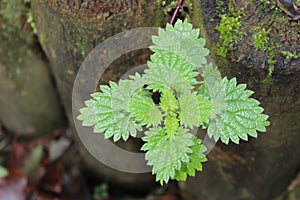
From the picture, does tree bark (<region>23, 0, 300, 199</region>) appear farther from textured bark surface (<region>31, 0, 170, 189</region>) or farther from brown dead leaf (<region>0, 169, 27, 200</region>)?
brown dead leaf (<region>0, 169, 27, 200</region>)

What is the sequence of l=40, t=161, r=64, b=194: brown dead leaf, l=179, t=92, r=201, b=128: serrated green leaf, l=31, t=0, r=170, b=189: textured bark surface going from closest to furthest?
l=179, t=92, r=201, b=128: serrated green leaf → l=31, t=0, r=170, b=189: textured bark surface → l=40, t=161, r=64, b=194: brown dead leaf

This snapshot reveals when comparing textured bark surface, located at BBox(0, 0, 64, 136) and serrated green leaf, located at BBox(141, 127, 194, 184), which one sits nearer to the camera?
serrated green leaf, located at BBox(141, 127, 194, 184)

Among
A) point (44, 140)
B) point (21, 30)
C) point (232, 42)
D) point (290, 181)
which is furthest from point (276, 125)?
point (44, 140)

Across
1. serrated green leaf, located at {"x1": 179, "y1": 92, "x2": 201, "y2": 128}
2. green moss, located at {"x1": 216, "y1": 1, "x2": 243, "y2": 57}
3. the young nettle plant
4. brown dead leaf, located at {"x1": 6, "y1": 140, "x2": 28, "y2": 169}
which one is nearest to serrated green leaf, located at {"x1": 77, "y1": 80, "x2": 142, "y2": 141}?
the young nettle plant

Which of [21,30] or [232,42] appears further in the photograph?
[21,30]

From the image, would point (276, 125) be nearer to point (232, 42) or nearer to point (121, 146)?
point (232, 42)

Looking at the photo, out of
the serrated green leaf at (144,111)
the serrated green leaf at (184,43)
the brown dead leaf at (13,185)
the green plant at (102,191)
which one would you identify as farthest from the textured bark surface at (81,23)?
the green plant at (102,191)
